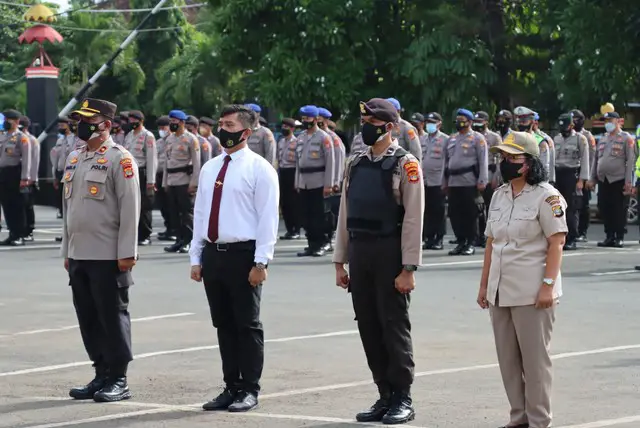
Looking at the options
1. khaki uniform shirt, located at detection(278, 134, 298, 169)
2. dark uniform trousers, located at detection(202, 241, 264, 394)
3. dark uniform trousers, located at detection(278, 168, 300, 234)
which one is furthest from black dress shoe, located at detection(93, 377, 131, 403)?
dark uniform trousers, located at detection(278, 168, 300, 234)

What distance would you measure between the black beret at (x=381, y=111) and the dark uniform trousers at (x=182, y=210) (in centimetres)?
1205

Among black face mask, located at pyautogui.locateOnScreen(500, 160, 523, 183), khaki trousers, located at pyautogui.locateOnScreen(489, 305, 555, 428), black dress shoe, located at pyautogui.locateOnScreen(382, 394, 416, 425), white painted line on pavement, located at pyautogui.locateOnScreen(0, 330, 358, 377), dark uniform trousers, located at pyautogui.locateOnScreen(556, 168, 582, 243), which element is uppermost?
black face mask, located at pyautogui.locateOnScreen(500, 160, 523, 183)

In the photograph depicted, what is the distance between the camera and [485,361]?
10836 millimetres

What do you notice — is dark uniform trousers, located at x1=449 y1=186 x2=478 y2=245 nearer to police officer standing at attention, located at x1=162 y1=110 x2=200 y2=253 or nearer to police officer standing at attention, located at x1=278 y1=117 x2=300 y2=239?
police officer standing at attention, located at x1=278 y1=117 x2=300 y2=239

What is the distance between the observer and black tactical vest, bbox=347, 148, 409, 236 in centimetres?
855

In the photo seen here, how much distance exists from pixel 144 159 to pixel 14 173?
221 cm

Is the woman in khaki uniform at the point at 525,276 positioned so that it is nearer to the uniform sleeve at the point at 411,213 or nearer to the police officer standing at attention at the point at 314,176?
the uniform sleeve at the point at 411,213

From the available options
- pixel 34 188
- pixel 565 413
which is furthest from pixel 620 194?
pixel 565 413

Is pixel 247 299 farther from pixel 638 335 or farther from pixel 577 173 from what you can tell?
pixel 577 173

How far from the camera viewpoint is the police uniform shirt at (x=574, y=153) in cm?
2098

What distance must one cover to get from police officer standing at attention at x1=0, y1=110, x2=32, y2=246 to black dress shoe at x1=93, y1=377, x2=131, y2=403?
43.0 feet

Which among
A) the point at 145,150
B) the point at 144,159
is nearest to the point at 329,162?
the point at 145,150

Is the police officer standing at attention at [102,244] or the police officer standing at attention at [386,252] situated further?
the police officer standing at attention at [102,244]

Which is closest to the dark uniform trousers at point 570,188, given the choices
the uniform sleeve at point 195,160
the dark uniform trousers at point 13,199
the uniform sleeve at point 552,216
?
the uniform sleeve at point 195,160
